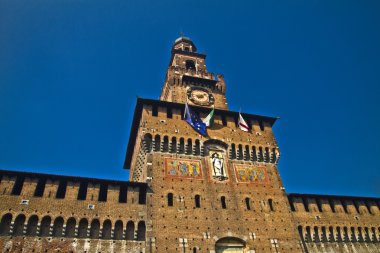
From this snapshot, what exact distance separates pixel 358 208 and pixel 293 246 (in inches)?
354

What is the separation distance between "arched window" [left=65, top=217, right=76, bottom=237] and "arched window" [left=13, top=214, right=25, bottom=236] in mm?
2466

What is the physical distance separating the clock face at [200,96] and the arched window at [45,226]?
56.9 feet

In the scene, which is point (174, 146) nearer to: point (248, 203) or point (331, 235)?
point (248, 203)

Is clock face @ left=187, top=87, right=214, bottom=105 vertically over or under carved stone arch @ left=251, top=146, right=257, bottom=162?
over

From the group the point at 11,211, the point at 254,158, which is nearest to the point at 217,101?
the point at 254,158

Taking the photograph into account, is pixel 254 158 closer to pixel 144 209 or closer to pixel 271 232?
pixel 271 232

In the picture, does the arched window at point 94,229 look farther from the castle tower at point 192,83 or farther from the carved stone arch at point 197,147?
the castle tower at point 192,83

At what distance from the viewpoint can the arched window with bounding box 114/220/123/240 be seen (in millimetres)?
21333

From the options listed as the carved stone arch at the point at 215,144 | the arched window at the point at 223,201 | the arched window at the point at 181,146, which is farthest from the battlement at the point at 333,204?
the arched window at the point at 181,146

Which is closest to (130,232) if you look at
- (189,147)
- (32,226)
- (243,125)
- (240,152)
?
(32,226)

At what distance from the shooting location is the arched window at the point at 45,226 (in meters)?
20.0

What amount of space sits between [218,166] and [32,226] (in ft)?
45.0

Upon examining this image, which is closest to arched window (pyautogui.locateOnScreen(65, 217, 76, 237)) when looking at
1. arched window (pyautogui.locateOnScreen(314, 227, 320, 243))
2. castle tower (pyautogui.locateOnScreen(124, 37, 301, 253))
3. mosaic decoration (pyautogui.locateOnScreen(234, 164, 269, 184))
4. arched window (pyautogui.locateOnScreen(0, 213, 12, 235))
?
arched window (pyautogui.locateOnScreen(0, 213, 12, 235))

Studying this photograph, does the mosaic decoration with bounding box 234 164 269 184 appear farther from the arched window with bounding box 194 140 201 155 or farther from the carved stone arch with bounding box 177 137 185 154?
the carved stone arch with bounding box 177 137 185 154
